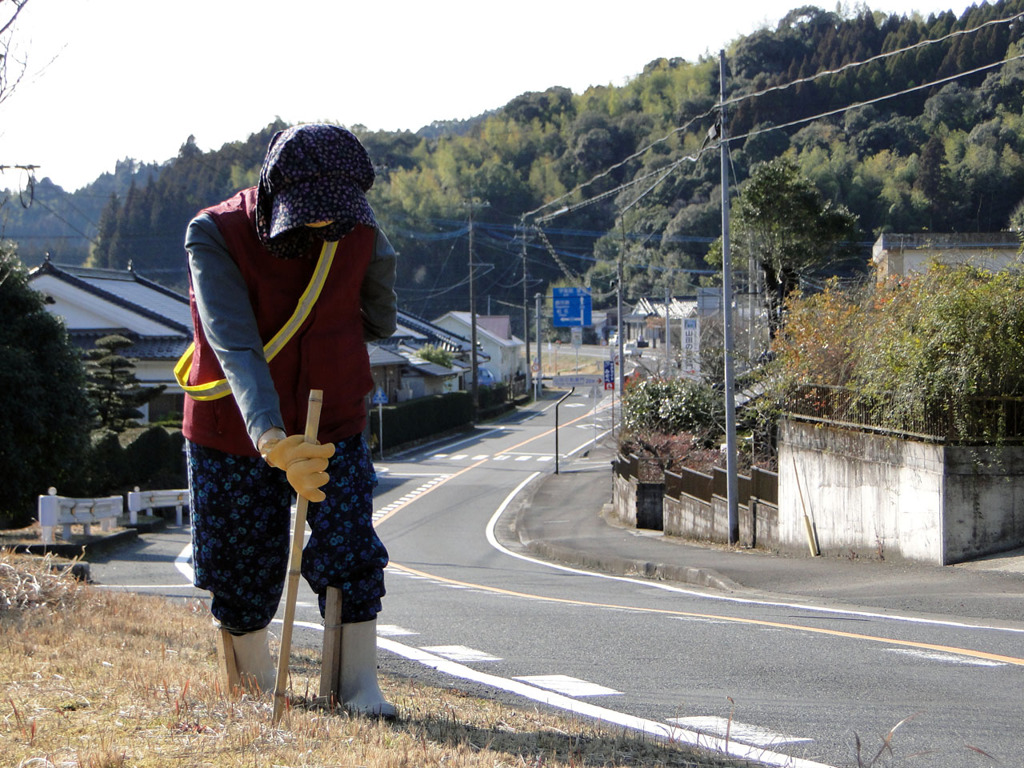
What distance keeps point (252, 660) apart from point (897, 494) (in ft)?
33.0

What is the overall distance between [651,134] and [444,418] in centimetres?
2319

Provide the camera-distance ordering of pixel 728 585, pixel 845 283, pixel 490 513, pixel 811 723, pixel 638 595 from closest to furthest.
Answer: pixel 811 723 < pixel 638 595 < pixel 728 585 < pixel 845 283 < pixel 490 513

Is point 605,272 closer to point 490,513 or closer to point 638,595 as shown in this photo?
point 490,513

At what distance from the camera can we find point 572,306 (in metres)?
44.9

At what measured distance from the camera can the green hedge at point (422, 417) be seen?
42.3 meters

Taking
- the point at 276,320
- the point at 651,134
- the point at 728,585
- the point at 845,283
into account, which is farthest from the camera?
the point at 651,134

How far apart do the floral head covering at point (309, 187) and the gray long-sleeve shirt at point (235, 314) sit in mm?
171

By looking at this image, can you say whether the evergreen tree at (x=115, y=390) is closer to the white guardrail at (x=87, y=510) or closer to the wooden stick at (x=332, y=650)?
the white guardrail at (x=87, y=510)

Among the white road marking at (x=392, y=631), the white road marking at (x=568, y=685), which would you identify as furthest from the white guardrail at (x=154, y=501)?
the white road marking at (x=568, y=685)

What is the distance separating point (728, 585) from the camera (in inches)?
460

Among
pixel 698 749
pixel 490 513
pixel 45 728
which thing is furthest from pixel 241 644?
pixel 490 513

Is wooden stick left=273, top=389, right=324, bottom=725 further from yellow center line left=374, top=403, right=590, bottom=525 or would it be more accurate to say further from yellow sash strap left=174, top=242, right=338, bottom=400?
yellow center line left=374, top=403, right=590, bottom=525

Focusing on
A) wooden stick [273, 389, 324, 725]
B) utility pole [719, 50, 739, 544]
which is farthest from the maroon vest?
utility pole [719, 50, 739, 544]

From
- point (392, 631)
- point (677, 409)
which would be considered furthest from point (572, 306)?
point (392, 631)
